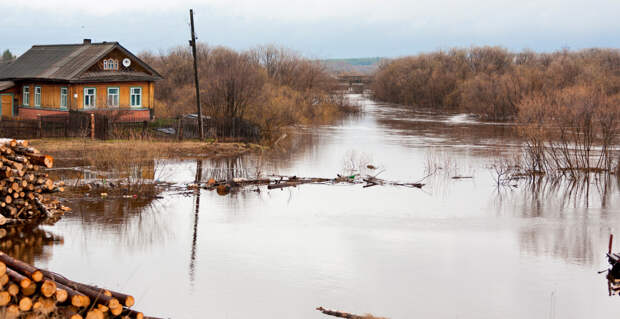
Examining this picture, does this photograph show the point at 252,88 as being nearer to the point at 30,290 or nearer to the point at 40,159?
the point at 40,159

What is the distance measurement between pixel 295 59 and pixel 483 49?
93.5ft

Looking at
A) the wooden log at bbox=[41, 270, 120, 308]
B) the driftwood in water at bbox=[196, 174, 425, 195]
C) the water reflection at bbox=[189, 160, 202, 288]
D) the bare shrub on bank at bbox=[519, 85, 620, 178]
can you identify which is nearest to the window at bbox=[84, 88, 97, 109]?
the water reflection at bbox=[189, 160, 202, 288]

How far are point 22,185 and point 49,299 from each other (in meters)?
8.32

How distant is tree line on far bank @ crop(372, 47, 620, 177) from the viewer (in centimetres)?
2588

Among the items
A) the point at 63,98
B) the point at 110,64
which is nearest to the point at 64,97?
the point at 63,98

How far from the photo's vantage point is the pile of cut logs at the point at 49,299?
803 cm

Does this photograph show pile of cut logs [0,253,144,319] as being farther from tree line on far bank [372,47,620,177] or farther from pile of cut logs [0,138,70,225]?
tree line on far bank [372,47,620,177]

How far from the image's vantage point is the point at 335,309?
1097 centimetres

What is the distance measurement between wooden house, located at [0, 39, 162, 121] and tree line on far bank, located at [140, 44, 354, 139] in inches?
152

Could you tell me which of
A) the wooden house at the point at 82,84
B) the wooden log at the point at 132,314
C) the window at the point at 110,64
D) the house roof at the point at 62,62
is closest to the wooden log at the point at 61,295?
the wooden log at the point at 132,314

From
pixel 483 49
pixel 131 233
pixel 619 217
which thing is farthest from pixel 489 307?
pixel 483 49

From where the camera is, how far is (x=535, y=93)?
36.6 metres

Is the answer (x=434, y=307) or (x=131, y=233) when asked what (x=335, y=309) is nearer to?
(x=434, y=307)

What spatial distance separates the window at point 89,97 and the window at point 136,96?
194cm
